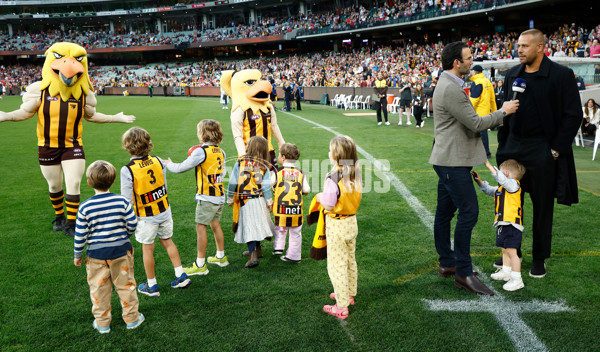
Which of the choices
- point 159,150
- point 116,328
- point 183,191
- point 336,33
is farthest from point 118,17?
point 116,328

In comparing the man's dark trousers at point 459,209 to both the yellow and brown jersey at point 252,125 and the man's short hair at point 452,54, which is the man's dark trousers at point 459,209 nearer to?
the man's short hair at point 452,54

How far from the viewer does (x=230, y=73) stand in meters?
6.18

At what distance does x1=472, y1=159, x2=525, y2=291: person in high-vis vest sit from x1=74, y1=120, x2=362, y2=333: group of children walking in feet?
4.89

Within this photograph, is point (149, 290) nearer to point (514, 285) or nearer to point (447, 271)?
point (447, 271)

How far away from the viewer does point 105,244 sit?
11.0 ft

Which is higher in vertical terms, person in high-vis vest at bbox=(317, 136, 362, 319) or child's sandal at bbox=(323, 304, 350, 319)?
person in high-vis vest at bbox=(317, 136, 362, 319)

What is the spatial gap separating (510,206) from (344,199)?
1.75m

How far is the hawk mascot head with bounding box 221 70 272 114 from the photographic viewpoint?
558 cm

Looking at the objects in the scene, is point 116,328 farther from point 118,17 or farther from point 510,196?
point 118,17

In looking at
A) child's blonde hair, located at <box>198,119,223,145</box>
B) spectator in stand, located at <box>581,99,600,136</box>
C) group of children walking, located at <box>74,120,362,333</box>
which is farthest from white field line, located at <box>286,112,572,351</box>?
spectator in stand, located at <box>581,99,600,136</box>

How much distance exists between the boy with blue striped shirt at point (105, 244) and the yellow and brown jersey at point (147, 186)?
1.42 ft

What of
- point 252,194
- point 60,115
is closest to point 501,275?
point 252,194

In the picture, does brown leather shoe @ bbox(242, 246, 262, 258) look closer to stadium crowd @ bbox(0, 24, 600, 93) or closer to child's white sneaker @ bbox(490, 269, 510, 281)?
child's white sneaker @ bbox(490, 269, 510, 281)

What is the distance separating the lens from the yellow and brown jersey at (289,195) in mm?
4605
